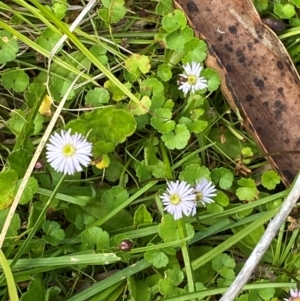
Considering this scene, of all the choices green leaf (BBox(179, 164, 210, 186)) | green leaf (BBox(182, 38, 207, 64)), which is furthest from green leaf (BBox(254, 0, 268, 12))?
green leaf (BBox(179, 164, 210, 186))

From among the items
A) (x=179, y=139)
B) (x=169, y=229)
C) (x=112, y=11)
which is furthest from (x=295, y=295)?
(x=112, y=11)

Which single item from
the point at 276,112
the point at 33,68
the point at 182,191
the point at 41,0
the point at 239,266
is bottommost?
the point at 239,266

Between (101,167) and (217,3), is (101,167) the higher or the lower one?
the lower one

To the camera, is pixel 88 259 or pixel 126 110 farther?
pixel 126 110

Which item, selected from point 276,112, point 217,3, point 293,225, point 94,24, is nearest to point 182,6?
point 217,3

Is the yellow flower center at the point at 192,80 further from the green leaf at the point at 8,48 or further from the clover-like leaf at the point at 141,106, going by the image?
the green leaf at the point at 8,48

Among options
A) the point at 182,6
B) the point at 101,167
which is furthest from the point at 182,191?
the point at 182,6

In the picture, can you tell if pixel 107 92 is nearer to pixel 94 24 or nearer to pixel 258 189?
pixel 94 24

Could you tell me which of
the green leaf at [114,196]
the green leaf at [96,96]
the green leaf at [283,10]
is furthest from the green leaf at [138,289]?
the green leaf at [283,10]
